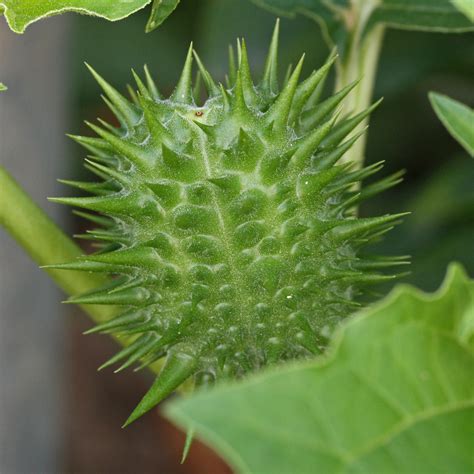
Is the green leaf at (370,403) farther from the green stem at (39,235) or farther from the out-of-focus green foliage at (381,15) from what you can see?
the out-of-focus green foliage at (381,15)

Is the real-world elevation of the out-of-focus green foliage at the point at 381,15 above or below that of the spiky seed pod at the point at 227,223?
above

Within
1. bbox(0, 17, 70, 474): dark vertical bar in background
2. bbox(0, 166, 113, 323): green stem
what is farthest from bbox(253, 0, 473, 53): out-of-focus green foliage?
bbox(0, 17, 70, 474): dark vertical bar in background

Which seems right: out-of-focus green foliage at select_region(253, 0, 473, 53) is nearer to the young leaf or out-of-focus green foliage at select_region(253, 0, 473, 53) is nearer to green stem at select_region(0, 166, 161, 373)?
the young leaf

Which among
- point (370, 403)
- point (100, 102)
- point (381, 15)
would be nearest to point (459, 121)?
point (370, 403)

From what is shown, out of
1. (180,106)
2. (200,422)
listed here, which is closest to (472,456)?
(200,422)

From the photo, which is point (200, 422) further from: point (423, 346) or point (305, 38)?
point (305, 38)

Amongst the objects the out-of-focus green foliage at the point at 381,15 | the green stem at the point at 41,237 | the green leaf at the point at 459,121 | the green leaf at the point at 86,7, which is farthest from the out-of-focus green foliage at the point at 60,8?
the out-of-focus green foliage at the point at 381,15

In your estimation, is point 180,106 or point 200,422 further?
point 180,106
